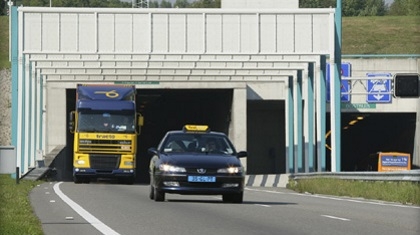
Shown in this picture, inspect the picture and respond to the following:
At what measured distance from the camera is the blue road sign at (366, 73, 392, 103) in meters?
70.0

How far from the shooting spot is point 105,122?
1900 inches

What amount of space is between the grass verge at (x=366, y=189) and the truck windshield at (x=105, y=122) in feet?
26.0

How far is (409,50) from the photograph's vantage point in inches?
3915

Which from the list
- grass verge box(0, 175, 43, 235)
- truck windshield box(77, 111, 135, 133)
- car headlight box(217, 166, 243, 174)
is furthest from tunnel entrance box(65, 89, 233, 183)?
grass verge box(0, 175, 43, 235)

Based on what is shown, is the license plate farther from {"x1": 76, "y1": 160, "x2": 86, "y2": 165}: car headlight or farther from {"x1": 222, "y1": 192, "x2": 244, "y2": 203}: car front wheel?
{"x1": 76, "y1": 160, "x2": 86, "y2": 165}: car headlight

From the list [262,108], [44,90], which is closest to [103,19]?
[44,90]

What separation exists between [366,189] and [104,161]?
60.9 feet

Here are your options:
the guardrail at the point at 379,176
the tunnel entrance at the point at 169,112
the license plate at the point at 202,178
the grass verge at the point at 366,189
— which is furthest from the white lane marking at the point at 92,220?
the tunnel entrance at the point at 169,112

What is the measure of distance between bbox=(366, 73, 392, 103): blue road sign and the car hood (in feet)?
143

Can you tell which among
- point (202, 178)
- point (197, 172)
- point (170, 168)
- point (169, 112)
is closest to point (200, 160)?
point (197, 172)

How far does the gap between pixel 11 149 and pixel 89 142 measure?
91.9ft

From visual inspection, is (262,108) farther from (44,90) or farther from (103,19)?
(103,19)

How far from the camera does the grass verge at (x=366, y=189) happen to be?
93.4 feet

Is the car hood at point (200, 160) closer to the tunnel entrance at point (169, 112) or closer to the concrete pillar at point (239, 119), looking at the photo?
the tunnel entrance at point (169, 112)
